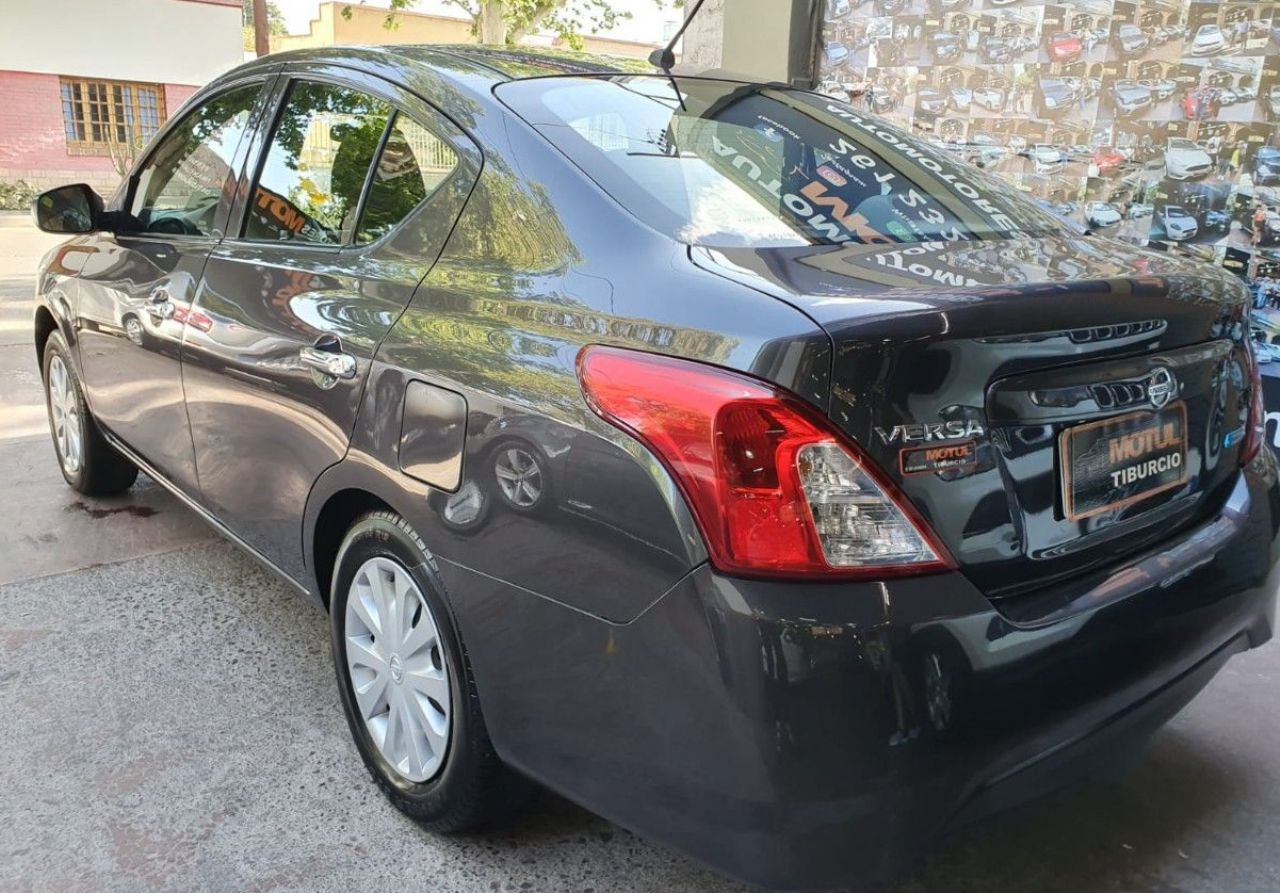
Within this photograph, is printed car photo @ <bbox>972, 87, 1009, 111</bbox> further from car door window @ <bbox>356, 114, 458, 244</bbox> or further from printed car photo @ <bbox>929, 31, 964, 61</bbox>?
car door window @ <bbox>356, 114, 458, 244</bbox>

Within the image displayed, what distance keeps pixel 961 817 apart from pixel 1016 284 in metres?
0.87

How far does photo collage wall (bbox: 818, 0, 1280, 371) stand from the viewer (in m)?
4.50

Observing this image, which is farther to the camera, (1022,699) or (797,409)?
(1022,699)

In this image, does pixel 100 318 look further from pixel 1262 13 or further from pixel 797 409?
pixel 1262 13

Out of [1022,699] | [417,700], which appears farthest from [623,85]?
[1022,699]

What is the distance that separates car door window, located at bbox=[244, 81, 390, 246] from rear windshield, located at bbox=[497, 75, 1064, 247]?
1.58 ft

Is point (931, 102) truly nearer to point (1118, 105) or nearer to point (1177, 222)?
point (1118, 105)

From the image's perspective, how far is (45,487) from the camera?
15.4ft

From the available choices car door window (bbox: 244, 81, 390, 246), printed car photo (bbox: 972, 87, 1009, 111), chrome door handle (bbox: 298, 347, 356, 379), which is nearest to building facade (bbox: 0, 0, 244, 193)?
printed car photo (bbox: 972, 87, 1009, 111)

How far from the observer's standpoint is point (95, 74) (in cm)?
2406

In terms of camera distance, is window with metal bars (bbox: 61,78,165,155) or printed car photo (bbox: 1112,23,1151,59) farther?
window with metal bars (bbox: 61,78,165,155)

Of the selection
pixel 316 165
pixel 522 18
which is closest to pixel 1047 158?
pixel 316 165

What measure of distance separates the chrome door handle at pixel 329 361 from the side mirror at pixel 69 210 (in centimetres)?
170

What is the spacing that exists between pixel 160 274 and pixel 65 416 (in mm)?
1564
